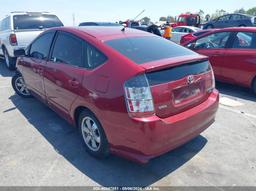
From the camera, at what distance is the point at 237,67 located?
19.2 feet

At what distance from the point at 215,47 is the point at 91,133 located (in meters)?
4.43

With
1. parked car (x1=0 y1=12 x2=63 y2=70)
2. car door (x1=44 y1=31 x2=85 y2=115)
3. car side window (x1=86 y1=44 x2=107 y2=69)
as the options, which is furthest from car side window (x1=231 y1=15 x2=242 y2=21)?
car side window (x1=86 y1=44 x2=107 y2=69)

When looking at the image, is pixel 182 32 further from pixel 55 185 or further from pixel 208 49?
pixel 55 185

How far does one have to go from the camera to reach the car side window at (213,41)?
628cm

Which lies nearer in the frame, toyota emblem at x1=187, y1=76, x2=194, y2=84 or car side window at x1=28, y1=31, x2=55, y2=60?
toyota emblem at x1=187, y1=76, x2=194, y2=84

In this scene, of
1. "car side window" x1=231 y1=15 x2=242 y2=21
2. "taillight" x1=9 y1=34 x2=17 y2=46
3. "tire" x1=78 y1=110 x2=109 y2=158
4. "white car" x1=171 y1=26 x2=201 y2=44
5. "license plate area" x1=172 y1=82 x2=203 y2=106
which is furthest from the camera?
"car side window" x1=231 y1=15 x2=242 y2=21

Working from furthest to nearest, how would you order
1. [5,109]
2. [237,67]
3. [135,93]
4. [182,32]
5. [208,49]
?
[182,32] < [208,49] < [237,67] < [5,109] < [135,93]

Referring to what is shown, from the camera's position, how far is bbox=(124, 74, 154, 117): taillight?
2.62 metres

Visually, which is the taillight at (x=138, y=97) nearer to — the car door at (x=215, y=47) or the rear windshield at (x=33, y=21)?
the car door at (x=215, y=47)

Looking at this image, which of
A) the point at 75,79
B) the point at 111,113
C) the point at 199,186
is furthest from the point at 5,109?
the point at 199,186

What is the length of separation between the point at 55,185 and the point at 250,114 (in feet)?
12.3

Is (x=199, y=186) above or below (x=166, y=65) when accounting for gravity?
below

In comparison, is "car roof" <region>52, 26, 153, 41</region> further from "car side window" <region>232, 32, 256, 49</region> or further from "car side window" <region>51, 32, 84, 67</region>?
"car side window" <region>232, 32, 256, 49</region>

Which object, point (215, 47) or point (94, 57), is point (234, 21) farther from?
point (94, 57)
